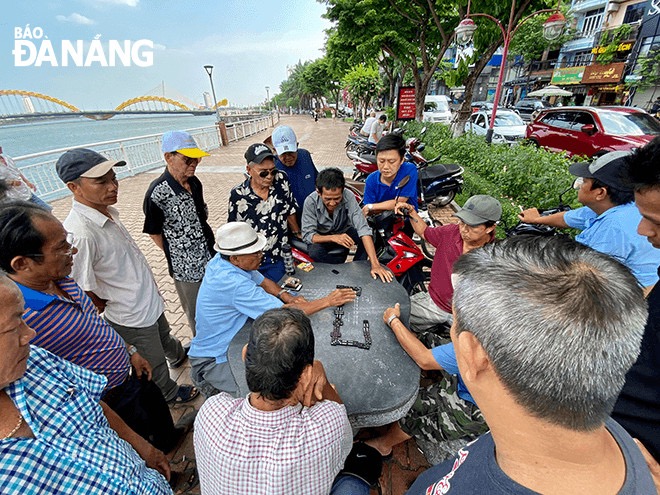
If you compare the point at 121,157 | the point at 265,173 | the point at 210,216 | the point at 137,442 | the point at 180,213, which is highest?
the point at 265,173

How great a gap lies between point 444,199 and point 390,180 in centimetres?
343

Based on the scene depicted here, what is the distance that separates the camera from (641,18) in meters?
20.0

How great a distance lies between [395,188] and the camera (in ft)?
11.2

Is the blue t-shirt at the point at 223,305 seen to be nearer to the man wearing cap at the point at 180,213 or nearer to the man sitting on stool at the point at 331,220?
the man wearing cap at the point at 180,213

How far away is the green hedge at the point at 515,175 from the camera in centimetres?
385

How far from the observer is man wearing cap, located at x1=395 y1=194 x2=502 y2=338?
7.08 ft

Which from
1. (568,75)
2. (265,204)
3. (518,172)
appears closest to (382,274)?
(265,204)

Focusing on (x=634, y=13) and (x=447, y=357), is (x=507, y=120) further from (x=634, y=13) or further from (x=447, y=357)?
(x=634, y=13)

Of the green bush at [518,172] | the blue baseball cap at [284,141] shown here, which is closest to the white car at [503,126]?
the green bush at [518,172]

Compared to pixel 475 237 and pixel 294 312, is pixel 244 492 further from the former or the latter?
pixel 475 237

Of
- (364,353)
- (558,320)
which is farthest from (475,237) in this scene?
(558,320)

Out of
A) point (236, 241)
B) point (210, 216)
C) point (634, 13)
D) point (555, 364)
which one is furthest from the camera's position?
point (634, 13)

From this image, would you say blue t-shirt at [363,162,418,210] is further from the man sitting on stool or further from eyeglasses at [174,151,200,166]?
eyeglasses at [174,151,200,166]

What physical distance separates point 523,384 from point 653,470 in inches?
39.4
